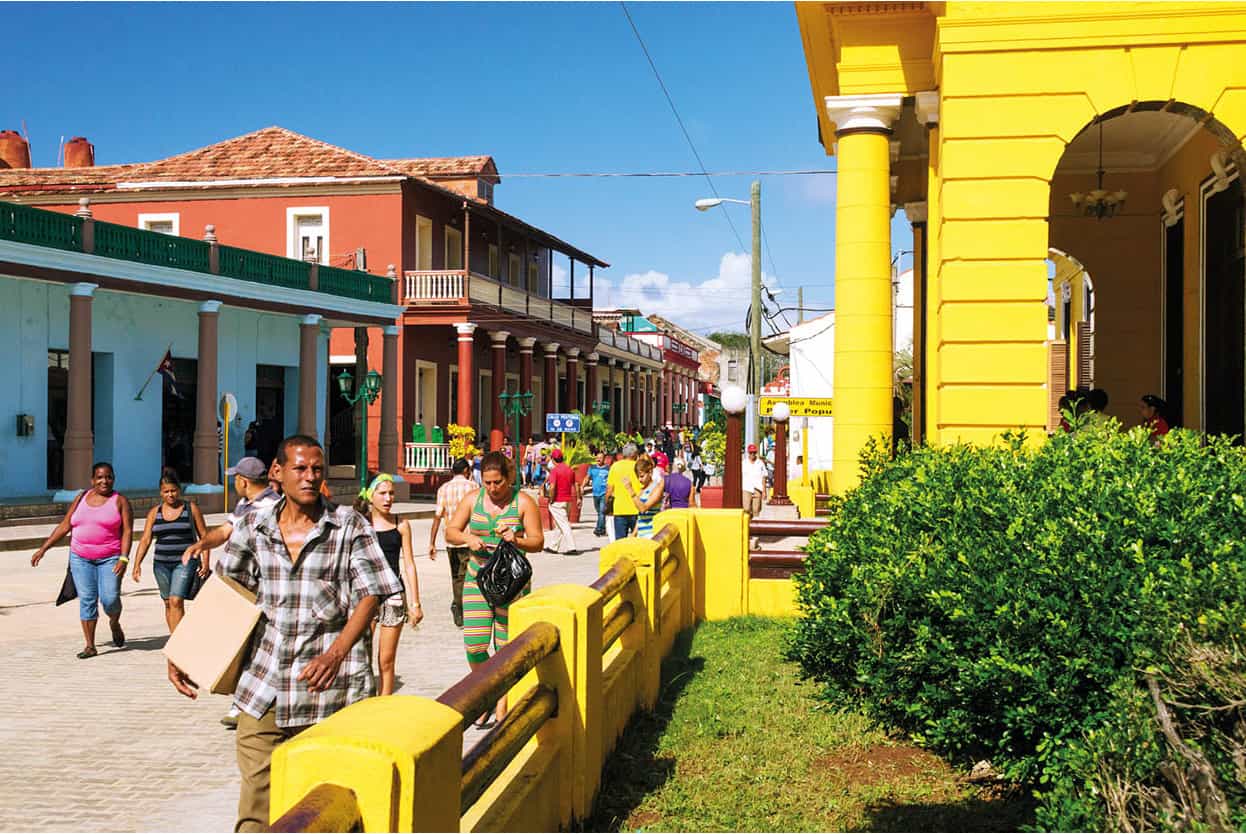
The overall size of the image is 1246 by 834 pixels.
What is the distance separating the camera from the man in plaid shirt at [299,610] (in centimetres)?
466

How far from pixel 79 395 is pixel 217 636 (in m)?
20.1

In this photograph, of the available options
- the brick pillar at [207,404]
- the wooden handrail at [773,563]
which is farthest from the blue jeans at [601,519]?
the wooden handrail at [773,563]

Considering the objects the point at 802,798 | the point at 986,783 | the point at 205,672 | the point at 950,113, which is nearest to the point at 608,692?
the point at 802,798

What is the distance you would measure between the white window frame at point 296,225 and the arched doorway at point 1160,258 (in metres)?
24.6

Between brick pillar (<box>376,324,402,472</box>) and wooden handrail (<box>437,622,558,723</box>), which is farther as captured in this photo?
brick pillar (<box>376,324,402,472</box>)

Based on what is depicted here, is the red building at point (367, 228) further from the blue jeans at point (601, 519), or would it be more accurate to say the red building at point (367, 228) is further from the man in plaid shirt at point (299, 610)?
the man in plaid shirt at point (299, 610)

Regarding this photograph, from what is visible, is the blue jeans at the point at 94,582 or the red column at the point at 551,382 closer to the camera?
the blue jeans at the point at 94,582

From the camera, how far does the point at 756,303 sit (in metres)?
27.0

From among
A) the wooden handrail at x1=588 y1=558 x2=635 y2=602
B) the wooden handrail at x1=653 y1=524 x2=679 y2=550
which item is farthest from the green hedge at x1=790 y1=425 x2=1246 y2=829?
the wooden handrail at x1=653 y1=524 x2=679 y2=550

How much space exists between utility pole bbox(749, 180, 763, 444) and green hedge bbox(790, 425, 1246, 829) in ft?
72.6

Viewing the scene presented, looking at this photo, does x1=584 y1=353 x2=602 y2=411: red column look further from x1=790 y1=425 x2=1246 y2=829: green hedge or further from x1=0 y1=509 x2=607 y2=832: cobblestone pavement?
x1=790 y1=425 x2=1246 y2=829: green hedge

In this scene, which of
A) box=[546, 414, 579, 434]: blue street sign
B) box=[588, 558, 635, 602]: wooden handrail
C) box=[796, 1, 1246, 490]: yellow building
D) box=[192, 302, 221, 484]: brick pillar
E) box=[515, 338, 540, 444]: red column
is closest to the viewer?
box=[588, 558, 635, 602]: wooden handrail

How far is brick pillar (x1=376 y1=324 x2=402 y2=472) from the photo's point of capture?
33.2m

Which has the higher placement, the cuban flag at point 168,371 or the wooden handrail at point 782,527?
the cuban flag at point 168,371
